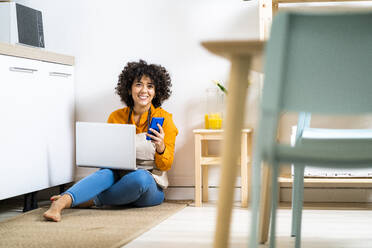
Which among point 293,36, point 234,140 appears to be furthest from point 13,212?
point 293,36

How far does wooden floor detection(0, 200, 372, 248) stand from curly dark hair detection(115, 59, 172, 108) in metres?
0.65

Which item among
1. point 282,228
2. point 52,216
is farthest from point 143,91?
point 282,228

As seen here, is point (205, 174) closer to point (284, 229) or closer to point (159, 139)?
point (159, 139)

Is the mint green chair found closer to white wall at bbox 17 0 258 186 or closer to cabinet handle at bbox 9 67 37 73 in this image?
cabinet handle at bbox 9 67 37 73

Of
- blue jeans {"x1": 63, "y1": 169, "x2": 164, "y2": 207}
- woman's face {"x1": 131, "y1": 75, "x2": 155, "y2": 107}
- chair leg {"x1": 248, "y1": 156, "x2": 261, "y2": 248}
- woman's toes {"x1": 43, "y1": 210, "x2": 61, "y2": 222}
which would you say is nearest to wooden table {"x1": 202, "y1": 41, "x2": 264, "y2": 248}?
chair leg {"x1": 248, "y1": 156, "x2": 261, "y2": 248}

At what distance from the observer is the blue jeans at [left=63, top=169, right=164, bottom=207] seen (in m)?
2.62

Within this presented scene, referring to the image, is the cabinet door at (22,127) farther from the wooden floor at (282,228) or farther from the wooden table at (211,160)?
the wooden table at (211,160)

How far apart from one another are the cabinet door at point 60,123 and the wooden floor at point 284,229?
749 millimetres

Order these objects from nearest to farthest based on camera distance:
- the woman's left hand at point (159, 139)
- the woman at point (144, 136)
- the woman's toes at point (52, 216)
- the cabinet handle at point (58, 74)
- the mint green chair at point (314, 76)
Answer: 1. the mint green chair at point (314, 76)
2. the woman's toes at point (52, 216)
3. the woman at point (144, 136)
4. the woman's left hand at point (159, 139)
5. the cabinet handle at point (58, 74)

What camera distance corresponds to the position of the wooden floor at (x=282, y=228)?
201 centimetres

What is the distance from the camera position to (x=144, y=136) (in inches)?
113

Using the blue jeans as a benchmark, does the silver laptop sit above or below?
above

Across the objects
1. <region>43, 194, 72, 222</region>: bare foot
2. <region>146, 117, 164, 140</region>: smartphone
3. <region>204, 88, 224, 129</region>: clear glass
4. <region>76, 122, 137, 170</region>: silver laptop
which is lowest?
<region>43, 194, 72, 222</region>: bare foot

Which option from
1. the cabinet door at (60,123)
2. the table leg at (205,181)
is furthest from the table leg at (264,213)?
the cabinet door at (60,123)
